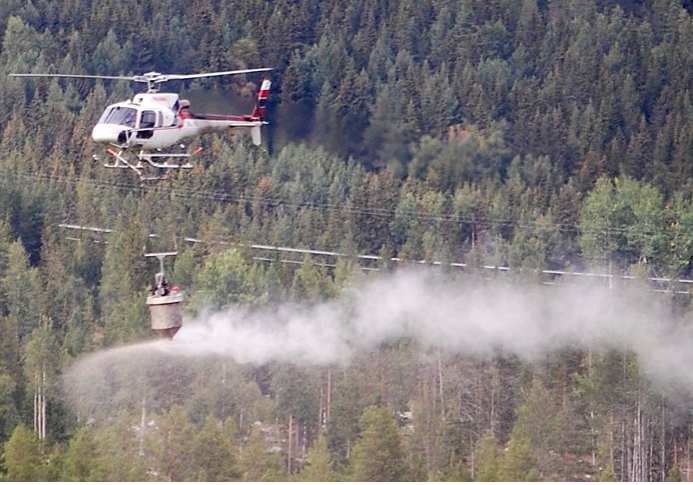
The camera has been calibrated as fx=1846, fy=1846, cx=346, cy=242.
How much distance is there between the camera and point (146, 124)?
3769cm

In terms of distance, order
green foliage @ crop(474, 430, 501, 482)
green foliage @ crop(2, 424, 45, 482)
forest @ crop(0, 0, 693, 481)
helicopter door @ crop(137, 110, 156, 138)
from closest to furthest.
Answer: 1. helicopter door @ crop(137, 110, 156, 138)
2. green foliage @ crop(2, 424, 45, 482)
3. green foliage @ crop(474, 430, 501, 482)
4. forest @ crop(0, 0, 693, 481)

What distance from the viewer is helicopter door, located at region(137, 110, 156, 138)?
3756 cm

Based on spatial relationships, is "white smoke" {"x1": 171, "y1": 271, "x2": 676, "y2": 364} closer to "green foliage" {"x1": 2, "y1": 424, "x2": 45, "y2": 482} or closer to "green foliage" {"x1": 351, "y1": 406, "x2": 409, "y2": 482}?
"green foliage" {"x1": 351, "y1": 406, "x2": 409, "y2": 482}

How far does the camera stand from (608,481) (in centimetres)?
5975

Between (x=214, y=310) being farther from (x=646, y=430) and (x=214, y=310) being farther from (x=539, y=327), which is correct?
(x=646, y=430)

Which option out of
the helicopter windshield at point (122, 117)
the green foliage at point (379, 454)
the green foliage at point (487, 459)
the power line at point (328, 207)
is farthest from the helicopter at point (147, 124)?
the power line at point (328, 207)

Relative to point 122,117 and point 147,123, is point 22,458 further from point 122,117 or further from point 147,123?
point 122,117

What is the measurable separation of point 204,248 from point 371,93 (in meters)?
8.67

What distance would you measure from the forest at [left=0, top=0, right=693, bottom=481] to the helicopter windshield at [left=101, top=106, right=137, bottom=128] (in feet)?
65.9

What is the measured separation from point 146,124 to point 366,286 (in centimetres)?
2752

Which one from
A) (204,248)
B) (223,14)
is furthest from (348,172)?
(223,14)

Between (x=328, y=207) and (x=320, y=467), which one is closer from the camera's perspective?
(x=320, y=467)

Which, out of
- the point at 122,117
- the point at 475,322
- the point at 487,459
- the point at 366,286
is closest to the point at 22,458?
the point at 366,286

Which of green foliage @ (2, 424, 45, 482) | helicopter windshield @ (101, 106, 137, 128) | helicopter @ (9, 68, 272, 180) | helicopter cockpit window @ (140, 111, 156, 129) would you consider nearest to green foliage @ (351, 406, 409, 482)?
green foliage @ (2, 424, 45, 482)
